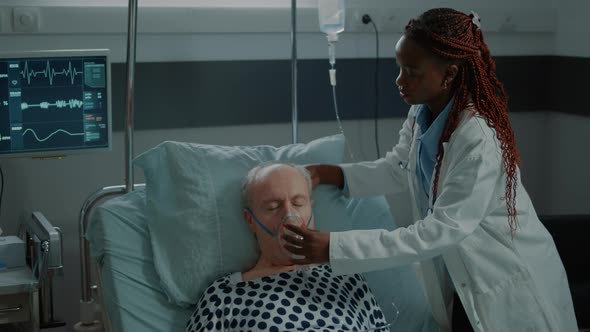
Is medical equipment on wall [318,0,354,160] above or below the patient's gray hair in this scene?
above

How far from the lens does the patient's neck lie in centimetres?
211

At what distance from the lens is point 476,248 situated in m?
2.03

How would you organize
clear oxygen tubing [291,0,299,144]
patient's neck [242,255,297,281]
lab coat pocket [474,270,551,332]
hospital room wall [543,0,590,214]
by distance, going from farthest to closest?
hospital room wall [543,0,590,214]
clear oxygen tubing [291,0,299,144]
patient's neck [242,255,297,281]
lab coat pocket [474,270,551,332]

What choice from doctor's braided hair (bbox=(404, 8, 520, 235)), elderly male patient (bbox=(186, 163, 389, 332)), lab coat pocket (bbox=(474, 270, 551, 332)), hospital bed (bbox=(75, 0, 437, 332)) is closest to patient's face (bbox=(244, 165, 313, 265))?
elderly male patient (bbox=(186, 163, 389, 332))

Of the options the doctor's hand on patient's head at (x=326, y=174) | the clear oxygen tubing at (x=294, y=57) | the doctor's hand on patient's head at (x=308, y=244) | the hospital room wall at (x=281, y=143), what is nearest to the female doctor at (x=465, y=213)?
the doctor's hand on patient's head at (x=308, y=244)

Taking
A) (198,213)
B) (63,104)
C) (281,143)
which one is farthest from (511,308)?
(281,143)

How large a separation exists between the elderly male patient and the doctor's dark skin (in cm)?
14

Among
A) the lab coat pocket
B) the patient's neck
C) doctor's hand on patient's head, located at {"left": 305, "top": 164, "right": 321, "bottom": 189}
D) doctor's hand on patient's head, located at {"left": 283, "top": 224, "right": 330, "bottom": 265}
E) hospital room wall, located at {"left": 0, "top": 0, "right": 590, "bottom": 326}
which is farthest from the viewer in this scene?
hospital room wall, located at {"left": 0, "top": 0, "right": 590, "bottom": 326}

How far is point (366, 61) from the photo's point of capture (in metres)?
3.43

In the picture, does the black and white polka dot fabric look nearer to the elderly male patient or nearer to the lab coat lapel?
the elderly male patient

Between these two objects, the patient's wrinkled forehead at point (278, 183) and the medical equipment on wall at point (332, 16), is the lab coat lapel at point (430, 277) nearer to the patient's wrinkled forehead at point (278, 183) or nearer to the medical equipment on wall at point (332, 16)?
the patient's wrinkled forehead at point (278, 183)

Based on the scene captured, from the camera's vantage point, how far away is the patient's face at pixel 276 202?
210 centimetres

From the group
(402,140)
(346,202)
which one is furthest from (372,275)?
(402,140)

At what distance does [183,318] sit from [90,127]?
726mm
